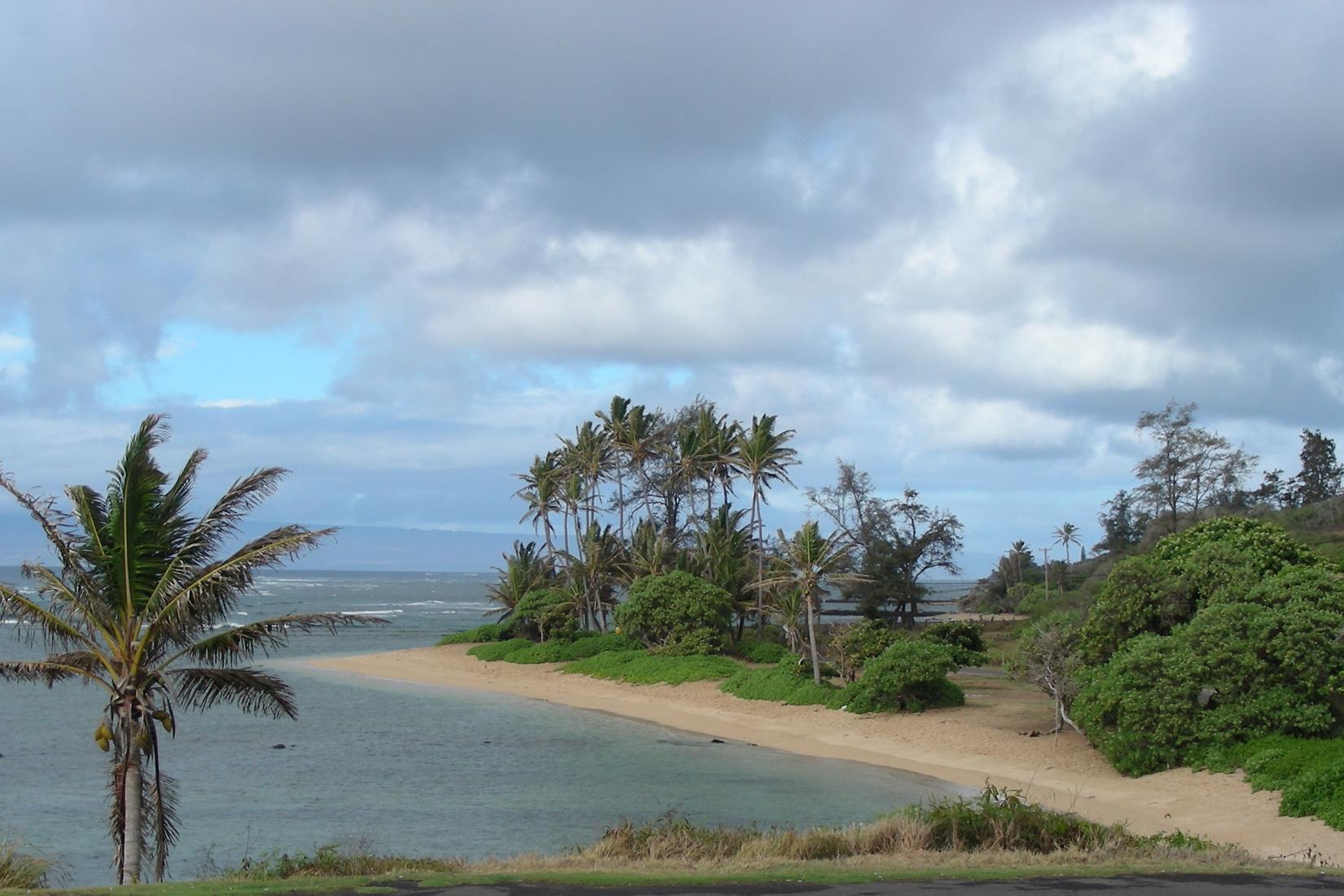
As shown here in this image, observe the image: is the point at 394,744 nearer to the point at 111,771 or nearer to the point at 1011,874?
the point at 111,771

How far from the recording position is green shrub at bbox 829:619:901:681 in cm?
3934

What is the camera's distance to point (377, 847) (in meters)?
20.7

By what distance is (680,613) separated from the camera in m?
49.2

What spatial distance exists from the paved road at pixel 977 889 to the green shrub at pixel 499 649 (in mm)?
47334

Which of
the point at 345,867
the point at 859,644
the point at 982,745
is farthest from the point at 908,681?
the point at 345,867

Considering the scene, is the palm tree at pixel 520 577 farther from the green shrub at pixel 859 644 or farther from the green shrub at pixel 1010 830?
the green shrub at pixel 1010 830

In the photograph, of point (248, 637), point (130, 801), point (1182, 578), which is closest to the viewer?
point (130, 801)

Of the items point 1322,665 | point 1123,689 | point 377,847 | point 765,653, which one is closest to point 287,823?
point 377,847

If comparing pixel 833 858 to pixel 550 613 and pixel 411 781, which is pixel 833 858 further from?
pixel 550 613

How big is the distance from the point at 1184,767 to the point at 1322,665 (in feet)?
11.5

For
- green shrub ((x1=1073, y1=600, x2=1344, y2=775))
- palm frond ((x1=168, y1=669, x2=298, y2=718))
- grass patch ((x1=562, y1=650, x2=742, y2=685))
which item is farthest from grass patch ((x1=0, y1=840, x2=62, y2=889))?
grass patch ((x1=562, y1=650, x2=742, y2=685))

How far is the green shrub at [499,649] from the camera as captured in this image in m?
58.5

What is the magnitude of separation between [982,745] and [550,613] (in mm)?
31852

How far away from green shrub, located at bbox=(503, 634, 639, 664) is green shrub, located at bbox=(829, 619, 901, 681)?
14.4 metres
